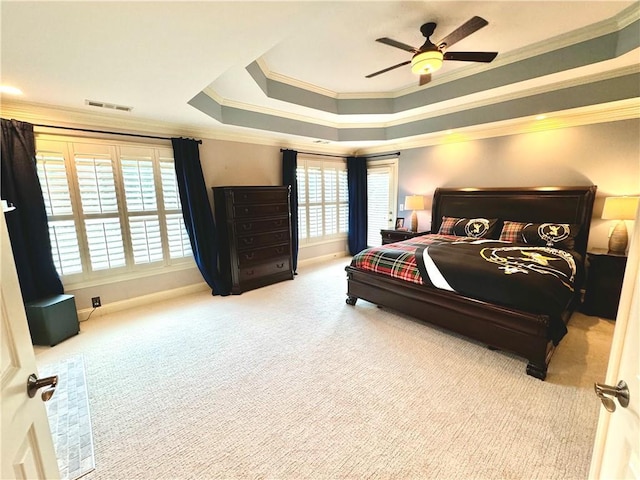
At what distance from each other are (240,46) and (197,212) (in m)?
2.47

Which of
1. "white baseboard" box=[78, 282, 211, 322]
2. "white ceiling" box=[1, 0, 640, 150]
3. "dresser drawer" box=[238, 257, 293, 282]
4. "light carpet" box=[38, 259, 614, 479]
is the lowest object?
"light carpet" box=[38, 259, 614, 479]

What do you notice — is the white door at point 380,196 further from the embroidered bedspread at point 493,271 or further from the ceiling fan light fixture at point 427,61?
the ceiling fan light fixture at point 427,61

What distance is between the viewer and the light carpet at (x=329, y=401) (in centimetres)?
152

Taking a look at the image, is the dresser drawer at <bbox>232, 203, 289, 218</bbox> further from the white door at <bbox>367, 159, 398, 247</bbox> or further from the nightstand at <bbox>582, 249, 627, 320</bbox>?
the nightstand at <bbox>582, 249, 627, 320</bbox>

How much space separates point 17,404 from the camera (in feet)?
2.42

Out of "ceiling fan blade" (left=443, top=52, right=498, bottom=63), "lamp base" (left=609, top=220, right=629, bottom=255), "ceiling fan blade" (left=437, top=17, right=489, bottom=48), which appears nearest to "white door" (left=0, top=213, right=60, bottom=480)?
"ceiling fan blade" (left=437, top=17, right=489, bottom=48)

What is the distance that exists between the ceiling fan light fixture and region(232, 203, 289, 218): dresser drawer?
2702mm

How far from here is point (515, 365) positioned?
232cm

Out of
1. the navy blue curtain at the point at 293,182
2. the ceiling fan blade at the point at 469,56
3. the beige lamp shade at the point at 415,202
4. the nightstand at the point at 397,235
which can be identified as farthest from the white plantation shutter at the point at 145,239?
the beige lamp shade at the point at 415,202

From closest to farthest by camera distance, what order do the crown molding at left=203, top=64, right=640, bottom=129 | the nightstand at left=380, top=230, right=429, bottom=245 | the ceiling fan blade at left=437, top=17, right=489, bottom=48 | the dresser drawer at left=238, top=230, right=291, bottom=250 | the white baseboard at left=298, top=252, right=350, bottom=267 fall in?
the ceiling fan blade at left=437, top=17, right=489, bottom=48 → the crown molding at left=203, top=64, right=640, bottom=129 → the dresser drawer at left=238, top=230, right=291, bottom=250 → the nightstand at left=380, top=230, right=429, bottom=245 → the white baseboard at left=298, top=252, right=350, bottom=267

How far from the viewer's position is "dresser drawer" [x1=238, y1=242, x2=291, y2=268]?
13.4 ft

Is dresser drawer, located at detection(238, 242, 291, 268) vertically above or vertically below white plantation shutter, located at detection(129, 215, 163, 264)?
below

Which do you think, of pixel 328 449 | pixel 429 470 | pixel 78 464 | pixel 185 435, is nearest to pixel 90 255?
pixel 78 464

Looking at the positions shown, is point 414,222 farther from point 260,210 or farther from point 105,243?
point 105,243
